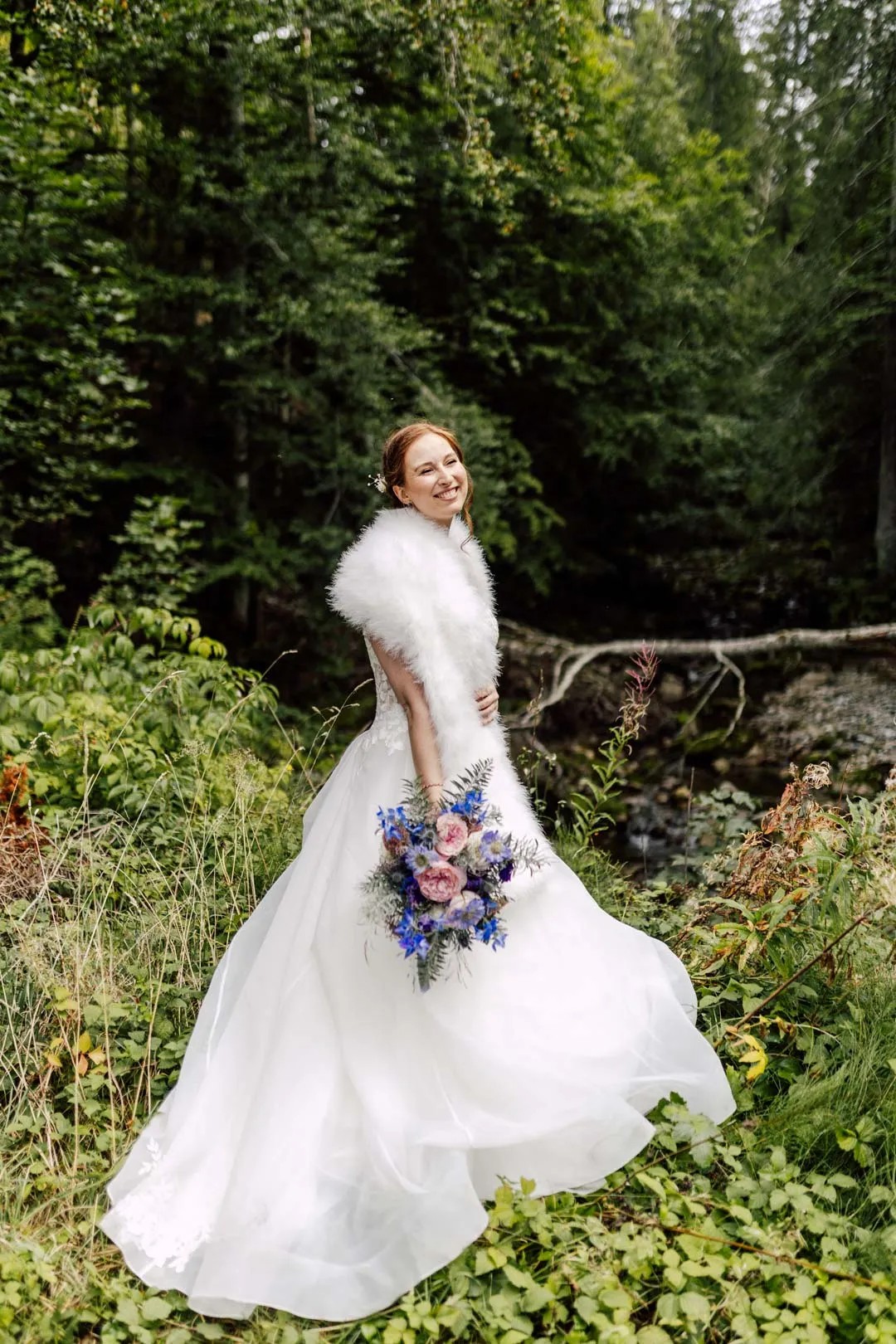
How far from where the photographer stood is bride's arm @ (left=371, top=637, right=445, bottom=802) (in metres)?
2.55

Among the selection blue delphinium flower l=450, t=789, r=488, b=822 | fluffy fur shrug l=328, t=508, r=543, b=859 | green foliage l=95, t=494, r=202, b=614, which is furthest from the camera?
green foliage l=95, t=494, r=202, b=614

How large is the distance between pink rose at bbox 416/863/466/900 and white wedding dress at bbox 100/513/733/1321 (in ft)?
1.42

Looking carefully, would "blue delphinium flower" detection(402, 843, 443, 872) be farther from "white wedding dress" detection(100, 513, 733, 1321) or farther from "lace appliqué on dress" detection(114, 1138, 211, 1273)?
"lace appliqué on dress" detection(114, 1138, 211, 1273)

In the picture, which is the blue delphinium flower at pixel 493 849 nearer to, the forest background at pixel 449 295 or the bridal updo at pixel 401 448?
the bridal updo at pixel 401 448

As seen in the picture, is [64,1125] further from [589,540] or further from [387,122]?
[589,540]

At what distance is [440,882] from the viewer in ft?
7.51

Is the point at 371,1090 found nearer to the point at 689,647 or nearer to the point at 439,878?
the point at 439,878

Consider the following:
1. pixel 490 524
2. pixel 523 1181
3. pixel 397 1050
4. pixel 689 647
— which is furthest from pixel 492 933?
pixel 490 524

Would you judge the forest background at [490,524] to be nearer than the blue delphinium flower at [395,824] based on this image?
No

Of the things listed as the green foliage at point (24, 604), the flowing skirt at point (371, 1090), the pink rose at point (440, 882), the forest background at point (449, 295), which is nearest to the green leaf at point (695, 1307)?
the flowing skirt at point (371, 1090)

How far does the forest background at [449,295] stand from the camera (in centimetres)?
725

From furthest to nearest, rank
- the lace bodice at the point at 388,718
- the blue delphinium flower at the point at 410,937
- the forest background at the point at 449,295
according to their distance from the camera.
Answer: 1. the forest background at the point at 449,295
2. the lace bodice at the point at 388,718
3. the blue delphinium flower at the point at 410,937

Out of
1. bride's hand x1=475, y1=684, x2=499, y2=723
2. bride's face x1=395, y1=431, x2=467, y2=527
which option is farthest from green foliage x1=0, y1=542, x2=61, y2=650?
bride's hand x1=475, y1=684, x2=499, y2=723

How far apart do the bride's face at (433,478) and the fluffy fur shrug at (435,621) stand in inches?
1.9
